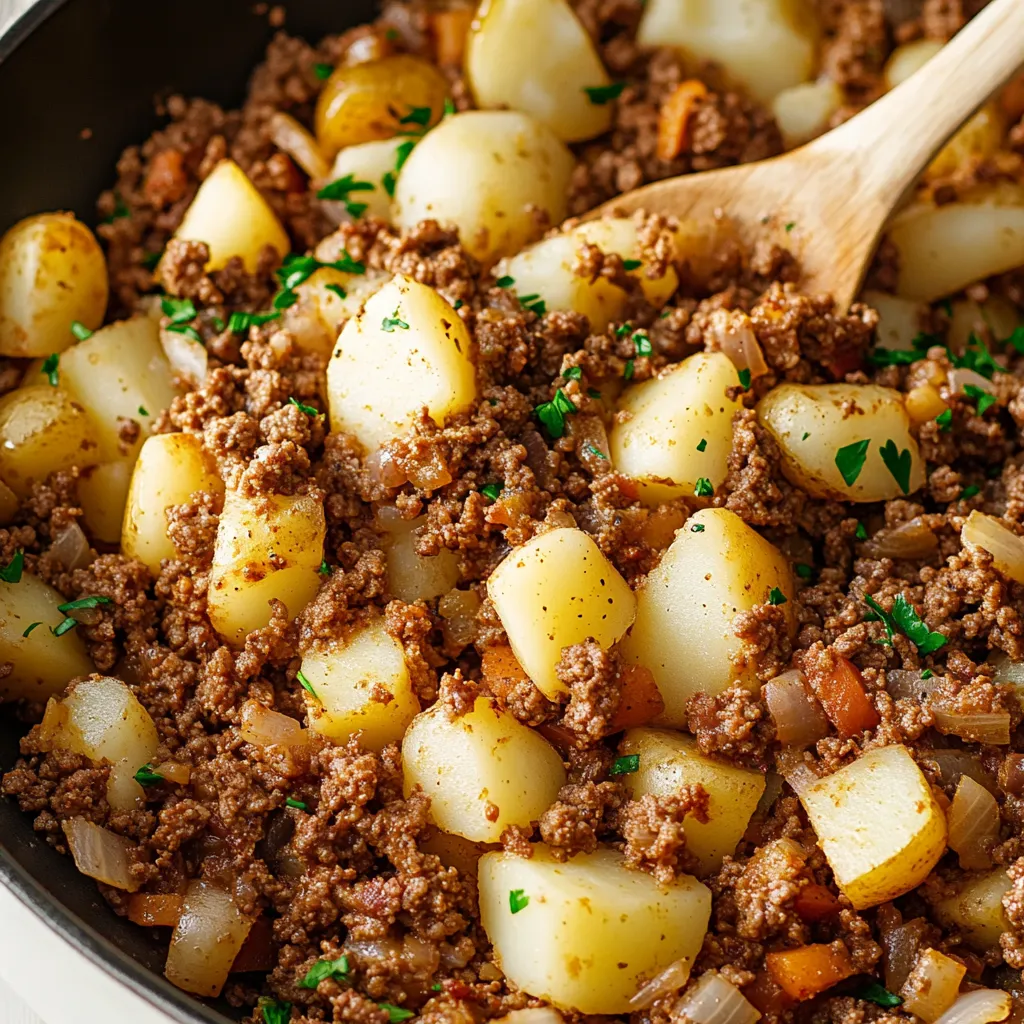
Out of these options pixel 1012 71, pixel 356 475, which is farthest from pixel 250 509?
pixel 1012 71

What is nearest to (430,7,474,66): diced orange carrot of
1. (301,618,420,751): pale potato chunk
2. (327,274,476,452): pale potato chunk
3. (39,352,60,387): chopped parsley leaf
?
(327,274,476,452): pale potato chunk

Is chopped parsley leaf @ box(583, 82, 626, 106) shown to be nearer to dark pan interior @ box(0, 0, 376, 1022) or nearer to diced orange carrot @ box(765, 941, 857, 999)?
dark pan interior @ box(0, 0, 376, 1022)

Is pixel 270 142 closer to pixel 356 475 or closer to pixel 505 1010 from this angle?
pixel 356 475

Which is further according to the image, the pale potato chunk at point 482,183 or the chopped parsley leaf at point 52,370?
the pale potato chunk at point 482,183

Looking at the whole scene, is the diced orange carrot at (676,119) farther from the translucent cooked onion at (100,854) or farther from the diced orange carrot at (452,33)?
the translucent cooked onion at (100,854)

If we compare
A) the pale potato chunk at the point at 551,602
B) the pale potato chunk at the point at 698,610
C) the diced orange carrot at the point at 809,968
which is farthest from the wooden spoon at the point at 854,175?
the diced orange carrot at the point at 809,968

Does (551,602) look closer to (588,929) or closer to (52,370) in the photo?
(588,929)

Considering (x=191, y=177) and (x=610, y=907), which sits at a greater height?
(x=191, y=177)

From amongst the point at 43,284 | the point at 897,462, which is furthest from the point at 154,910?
the point at 897,462

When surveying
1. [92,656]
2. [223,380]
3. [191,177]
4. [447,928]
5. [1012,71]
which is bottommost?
[447,928]
